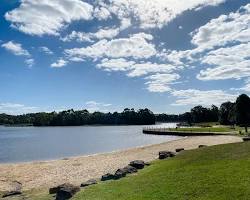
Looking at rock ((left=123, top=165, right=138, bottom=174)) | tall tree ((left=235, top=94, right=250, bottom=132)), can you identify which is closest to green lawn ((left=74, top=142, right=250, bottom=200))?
rock ((left=123, top=165, right=138, bottom=174))

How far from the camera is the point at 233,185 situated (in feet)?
55.4

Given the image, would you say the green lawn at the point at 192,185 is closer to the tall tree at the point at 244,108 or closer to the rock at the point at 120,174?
the rock at the point at 120,174

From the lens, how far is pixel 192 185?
1791 cm

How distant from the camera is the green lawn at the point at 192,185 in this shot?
1641 centimetres

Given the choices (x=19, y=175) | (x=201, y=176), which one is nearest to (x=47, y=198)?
(x=201, y=176)

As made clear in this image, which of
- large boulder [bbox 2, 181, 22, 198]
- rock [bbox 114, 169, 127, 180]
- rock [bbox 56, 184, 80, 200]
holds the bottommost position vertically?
large boulder [bbox 2, 181, 22, 198]

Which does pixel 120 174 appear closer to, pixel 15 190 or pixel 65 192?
pixel 65 192

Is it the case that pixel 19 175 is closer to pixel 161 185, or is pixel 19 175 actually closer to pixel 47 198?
pixel 47 198

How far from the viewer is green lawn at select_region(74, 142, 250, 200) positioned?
1641cm

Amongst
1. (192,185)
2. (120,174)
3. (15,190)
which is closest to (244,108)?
(120,174)

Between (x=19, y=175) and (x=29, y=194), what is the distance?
46.8 ft

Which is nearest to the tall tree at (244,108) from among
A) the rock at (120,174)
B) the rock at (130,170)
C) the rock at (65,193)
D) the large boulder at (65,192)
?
the rock at (130,170)

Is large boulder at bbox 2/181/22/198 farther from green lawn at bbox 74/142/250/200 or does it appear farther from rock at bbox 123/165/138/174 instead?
rock at bbox 123/165/138/174

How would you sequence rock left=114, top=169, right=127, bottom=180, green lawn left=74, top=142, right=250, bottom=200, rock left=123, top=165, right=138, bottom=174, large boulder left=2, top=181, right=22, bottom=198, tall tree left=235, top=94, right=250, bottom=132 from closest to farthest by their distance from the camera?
green lawn left=74, top=142, right=250, bottom=200, large boulder left=2, top=181, right=22, bottom=198, rock left=114, top=169, right=127, bottom=180, rock left=123, top=165, right=138, bottom=174, tall tree left=235, top=94, right=250, bottom=132
